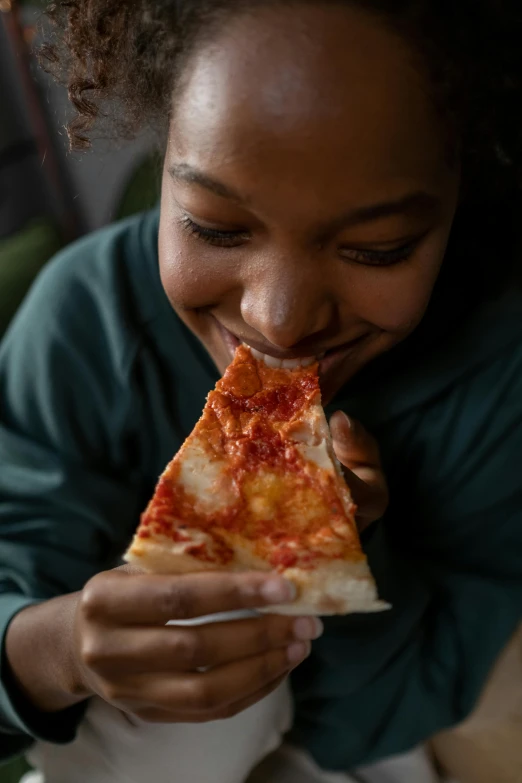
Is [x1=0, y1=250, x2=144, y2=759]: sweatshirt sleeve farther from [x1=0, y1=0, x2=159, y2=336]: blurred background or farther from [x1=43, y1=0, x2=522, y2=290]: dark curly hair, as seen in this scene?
[x1=0, y1=0, x2=159, y2=336]: blurred background

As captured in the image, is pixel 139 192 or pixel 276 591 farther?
pixel 139 192

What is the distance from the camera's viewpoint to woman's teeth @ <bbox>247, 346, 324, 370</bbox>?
0.90m

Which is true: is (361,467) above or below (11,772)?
above

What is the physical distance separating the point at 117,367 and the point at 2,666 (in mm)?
451

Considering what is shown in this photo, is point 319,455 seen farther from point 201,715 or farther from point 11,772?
point 11,772

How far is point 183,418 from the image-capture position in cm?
117

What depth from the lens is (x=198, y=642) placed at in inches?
30.0

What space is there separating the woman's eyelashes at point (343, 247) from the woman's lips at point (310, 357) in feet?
0.44

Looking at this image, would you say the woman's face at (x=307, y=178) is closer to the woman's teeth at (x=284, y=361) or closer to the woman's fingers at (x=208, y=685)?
the woman's teeth at (x=284, y=361)

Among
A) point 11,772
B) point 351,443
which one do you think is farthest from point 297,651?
point 11,772

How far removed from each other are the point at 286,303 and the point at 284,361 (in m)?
0.16

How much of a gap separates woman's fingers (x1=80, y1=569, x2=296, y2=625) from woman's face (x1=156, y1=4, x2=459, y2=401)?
255mm

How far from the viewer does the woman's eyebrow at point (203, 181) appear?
71 cm

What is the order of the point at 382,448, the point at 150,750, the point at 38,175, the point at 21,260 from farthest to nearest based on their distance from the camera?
1. the point at 38,175
2. the point at 21,260
3. the point at 382,448
4. the point at 150,750
